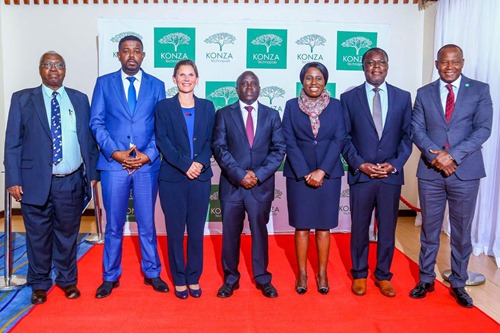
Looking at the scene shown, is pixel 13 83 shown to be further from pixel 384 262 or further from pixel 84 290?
pixel 384 262

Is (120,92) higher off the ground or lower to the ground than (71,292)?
higher

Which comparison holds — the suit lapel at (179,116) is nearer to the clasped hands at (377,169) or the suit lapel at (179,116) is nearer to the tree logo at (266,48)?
the clasped hands at (377,169)

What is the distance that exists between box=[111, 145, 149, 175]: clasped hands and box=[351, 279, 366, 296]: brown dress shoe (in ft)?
5.73

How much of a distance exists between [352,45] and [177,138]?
295cm

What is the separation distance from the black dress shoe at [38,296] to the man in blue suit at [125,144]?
14.2 inches

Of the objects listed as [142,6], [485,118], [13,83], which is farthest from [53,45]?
[485,118]

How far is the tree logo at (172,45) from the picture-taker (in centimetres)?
499

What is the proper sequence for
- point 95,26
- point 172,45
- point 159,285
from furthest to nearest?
point 95,26 < point 172,45 < point 159,285

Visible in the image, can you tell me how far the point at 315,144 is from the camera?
306 cm

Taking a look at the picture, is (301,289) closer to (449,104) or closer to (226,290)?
(226,290)


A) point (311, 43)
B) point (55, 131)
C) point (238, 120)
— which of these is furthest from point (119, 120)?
point (311, 43)

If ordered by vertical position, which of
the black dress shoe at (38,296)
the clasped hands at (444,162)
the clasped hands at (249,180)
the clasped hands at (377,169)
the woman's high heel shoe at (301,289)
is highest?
the clasped hands at (444,162)

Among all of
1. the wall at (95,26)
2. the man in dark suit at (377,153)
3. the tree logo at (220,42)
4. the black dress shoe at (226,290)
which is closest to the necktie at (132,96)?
the black dress shoe at (226,290)

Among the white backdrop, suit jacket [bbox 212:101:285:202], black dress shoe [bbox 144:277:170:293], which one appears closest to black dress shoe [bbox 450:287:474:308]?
suit jacket [bbox 212:101:285:202]
